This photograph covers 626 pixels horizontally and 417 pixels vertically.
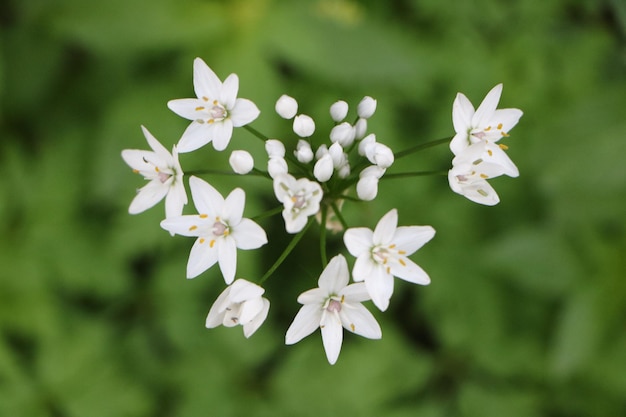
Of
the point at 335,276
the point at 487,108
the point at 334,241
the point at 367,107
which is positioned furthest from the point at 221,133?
the point at 334,241

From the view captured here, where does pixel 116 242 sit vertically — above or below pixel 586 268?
below

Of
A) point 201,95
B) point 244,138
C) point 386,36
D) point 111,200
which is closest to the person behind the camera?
point 201,95

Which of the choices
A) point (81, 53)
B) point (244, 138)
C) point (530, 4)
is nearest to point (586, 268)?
point (530, 4)

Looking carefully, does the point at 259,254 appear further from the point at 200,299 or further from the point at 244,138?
the point at 244,138

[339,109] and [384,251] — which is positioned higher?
[339,109]

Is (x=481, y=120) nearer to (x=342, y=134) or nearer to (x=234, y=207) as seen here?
(x=342, y=134)

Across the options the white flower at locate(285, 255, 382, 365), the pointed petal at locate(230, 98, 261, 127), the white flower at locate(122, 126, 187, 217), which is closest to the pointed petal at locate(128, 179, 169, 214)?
the white flower at locate(122, 126, 187, 217)

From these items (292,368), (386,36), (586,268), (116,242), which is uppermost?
(386,36)

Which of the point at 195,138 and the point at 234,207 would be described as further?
the point at 195,138
